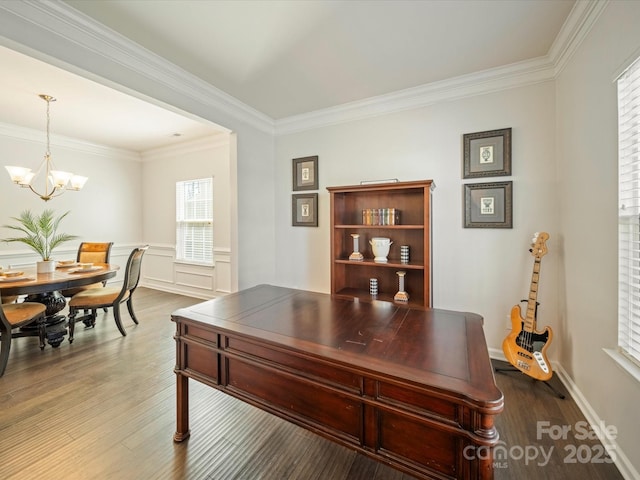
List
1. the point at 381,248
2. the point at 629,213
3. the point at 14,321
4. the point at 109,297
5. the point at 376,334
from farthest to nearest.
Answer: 1. the point at 109,297
2. the point at 381,248
3. the point at 14,321
4. the point at 629,213
5. the point at 376,334

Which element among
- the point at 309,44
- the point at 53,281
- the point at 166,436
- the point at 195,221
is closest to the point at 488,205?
the point at 309,44

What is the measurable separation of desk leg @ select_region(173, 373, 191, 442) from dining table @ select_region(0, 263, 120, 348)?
2.04 metres

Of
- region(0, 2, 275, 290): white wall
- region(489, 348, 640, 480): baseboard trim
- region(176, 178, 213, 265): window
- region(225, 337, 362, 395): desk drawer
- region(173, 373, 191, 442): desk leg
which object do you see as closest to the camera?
region(225, 337, 362, 395): desk drawer

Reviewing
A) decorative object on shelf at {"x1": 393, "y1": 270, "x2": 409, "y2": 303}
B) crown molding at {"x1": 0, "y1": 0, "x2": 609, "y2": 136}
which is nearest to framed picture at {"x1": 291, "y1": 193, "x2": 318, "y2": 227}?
Answer: crown molding at {"x1": 0, "y1": 0, "x2": 609, "y2": 136}

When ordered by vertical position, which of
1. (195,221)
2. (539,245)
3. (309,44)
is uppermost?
(309,44)

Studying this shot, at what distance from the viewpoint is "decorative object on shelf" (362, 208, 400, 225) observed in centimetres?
286

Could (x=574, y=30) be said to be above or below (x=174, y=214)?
above

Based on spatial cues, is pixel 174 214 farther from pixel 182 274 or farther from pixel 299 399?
pixel 299 399

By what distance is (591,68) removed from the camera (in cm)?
182

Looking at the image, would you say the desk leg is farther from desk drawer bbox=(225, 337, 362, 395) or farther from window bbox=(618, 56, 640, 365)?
window bbox=(618, 56, 640, 365)

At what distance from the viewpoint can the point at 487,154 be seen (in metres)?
2.65

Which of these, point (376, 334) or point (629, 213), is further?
point (629, 213)

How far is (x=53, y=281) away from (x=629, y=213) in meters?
4.51

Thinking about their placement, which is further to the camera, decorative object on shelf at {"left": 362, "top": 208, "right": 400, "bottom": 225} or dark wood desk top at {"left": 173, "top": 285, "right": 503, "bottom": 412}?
decorative object on shelf at {"left": 362, "top": 208, "right": 400, "bottom": 225}
